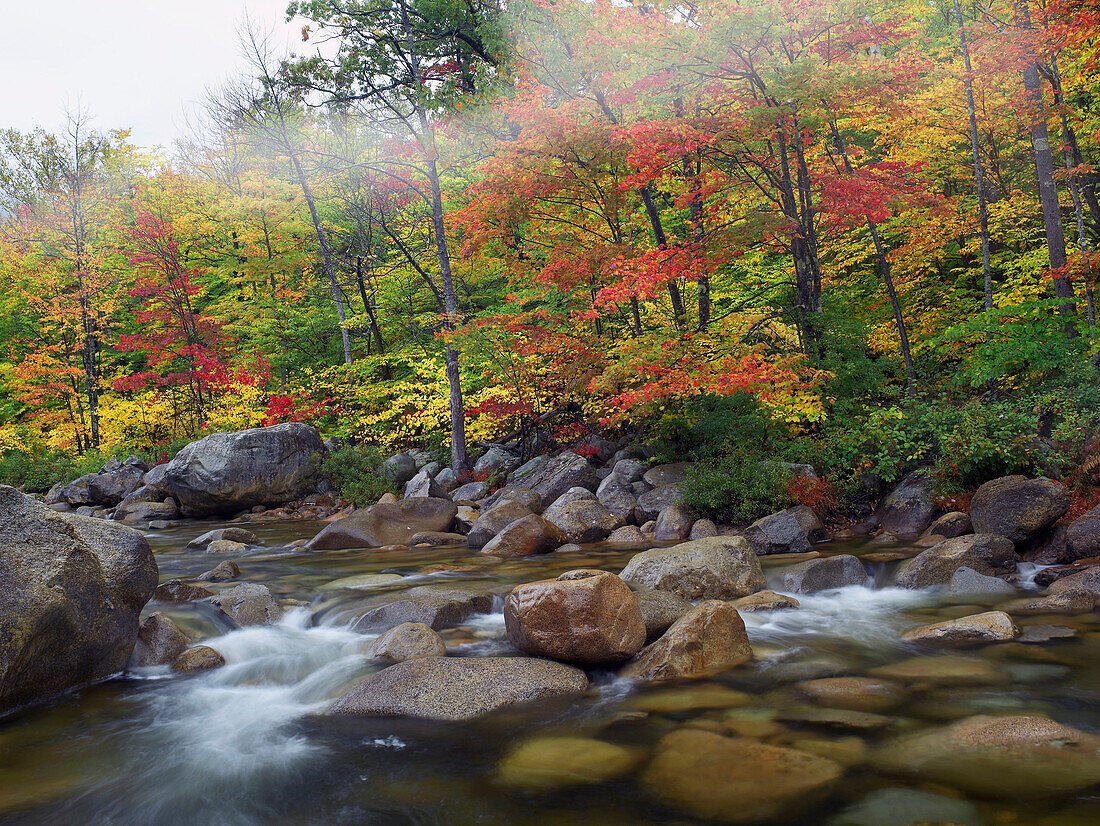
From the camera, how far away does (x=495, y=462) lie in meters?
15.0

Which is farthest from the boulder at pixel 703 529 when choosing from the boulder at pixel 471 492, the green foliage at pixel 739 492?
the boulder at pixel 471 492

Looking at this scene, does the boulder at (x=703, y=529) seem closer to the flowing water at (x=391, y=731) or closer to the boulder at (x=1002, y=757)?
the flowing water at (x=391, y=731)

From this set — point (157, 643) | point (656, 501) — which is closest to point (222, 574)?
point (157, 643)

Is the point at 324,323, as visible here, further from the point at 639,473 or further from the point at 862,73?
the point at 862,73

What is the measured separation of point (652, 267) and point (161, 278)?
1944cm

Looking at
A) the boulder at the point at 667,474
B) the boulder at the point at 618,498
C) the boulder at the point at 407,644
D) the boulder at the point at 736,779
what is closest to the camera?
the boulder at the point at 736,779

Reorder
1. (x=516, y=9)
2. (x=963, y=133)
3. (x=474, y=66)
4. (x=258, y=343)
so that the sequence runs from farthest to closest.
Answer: (x=258, y=343), (x=474, y=66), (x=516, y=9), (x=963, y=133)

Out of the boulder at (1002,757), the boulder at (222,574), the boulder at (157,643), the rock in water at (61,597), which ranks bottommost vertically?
the boulder at (222,574)

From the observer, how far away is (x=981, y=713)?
3795mm

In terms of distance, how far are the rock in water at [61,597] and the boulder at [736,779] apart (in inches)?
161

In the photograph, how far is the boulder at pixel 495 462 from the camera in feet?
48.0

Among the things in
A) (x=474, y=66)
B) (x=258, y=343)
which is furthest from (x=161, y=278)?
(x=474, y=66)

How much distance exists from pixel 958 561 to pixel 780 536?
2314 mm

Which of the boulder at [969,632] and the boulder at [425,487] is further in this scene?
the boulder at [425,487]
